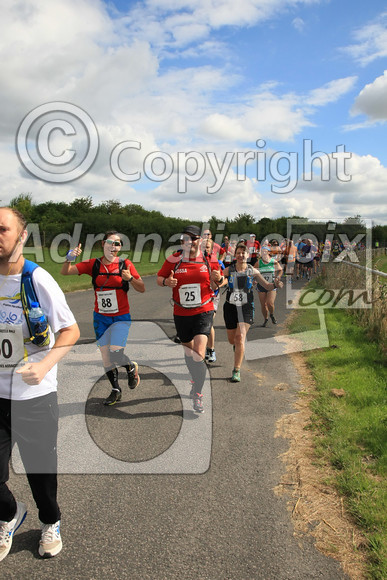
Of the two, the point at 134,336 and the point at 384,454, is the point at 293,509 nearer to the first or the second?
the point at 384,454

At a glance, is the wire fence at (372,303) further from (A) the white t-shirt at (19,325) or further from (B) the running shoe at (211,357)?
(A) the white t-shirt at (19,325)

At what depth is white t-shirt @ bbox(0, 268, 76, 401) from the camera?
2.50 meters

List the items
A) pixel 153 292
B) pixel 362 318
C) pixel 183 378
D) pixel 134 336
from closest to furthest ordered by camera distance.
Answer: pixel 183 378 < pixel 134 336 < pixel 362 318 < pixel 153 292

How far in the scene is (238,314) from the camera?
6.34 meters

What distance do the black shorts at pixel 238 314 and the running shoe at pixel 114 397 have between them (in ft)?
6.35

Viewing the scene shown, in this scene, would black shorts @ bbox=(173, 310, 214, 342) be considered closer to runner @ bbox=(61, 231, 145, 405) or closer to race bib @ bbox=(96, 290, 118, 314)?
runner @ bbox=(61, 231, 145, 405)

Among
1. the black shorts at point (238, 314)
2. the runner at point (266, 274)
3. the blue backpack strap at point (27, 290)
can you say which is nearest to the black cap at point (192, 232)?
the black shorts at point (238, 314)

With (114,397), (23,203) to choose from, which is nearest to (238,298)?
(114,397)

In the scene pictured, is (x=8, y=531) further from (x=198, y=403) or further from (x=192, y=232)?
(x=192, y=232)

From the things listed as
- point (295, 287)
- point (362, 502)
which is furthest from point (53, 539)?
point (295, 287)

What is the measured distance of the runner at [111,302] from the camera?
5.18m

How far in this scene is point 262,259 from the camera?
1035cm

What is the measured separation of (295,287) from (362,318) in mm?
10019

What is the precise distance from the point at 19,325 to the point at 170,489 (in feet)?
6.21
